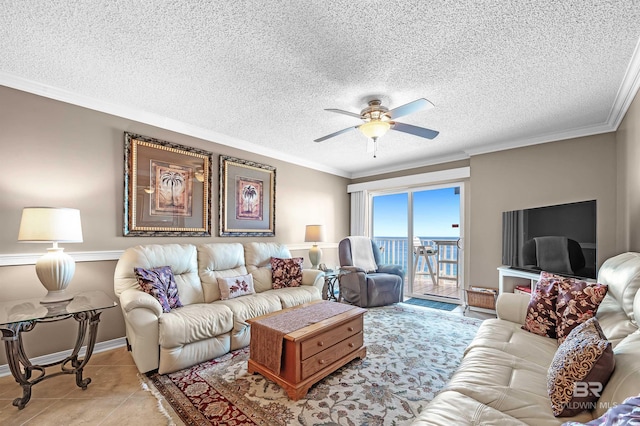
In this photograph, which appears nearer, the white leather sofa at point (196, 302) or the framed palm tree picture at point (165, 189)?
the white leather sofa at point (196, 302)

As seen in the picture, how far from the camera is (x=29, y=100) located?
7.97 ft

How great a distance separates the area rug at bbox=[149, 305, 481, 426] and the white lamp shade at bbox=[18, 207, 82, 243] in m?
1.32

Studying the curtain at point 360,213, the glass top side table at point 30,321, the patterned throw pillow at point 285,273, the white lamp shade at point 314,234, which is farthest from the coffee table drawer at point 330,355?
the curtain at point 360,213

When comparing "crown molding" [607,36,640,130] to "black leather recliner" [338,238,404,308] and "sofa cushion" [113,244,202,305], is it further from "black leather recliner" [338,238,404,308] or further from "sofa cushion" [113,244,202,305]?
"sofa cushion" [113,244,202,305]

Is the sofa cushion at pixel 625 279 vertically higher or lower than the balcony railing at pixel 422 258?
higher

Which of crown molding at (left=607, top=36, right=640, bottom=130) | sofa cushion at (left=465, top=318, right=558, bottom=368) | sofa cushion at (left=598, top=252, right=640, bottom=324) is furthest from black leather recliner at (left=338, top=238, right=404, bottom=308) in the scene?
crown molding at (left=607, top=36, right=640, bottom=130)

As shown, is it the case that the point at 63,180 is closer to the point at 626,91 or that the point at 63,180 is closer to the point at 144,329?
the point at 144,329

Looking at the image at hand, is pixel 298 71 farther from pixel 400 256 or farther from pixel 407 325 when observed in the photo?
pixel 400 256

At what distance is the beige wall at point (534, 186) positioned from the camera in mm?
3203

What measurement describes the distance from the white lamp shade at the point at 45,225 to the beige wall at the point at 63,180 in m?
0.41

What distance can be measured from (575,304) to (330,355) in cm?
170

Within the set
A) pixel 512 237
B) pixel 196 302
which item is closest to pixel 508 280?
pixel 512 237

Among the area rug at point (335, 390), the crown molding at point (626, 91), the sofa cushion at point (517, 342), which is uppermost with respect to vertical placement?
the crown molding at point (626, 91)

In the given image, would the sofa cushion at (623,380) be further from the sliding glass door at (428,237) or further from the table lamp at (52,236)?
the sliding glass door at (428,237)
